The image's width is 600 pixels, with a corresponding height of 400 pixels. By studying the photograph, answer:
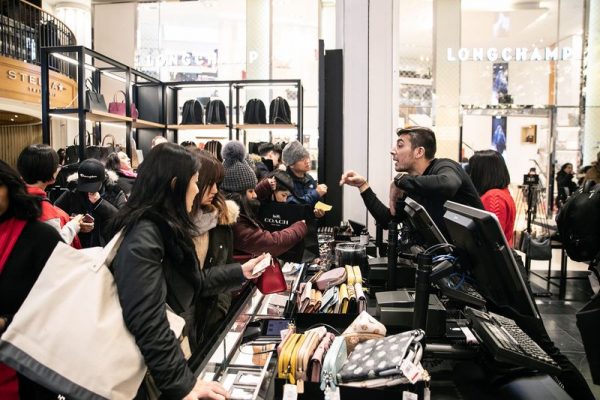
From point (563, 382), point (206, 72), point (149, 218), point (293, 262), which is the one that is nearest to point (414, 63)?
point (206, 72)

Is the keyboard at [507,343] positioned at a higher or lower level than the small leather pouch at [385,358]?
higher

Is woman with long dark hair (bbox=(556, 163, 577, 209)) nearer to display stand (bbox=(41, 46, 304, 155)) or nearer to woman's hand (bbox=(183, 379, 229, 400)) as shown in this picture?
display stand (bbox=(41, 46, 304, 155))

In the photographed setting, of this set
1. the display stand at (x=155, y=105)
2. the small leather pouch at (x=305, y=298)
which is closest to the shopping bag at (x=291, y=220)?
the small leather pouch at (x=305, y=298)

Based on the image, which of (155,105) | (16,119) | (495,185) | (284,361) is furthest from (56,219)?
(16,119)

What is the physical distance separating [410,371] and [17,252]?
5.22ft

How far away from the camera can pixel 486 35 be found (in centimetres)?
888

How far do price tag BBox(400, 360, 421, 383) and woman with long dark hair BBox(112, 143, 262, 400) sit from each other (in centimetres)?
54

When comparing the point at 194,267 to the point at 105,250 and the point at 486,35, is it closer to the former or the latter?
the point at 105,250

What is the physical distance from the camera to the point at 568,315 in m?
4.96

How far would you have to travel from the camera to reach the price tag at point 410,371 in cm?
122

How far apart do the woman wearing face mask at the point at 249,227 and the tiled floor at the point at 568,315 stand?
2.40 metres

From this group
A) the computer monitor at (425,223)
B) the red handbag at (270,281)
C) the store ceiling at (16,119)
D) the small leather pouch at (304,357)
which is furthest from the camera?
the store ceiling at (16,119)

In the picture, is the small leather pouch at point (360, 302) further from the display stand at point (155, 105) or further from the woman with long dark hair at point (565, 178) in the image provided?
the woman with long dark hair at point (565, 178)

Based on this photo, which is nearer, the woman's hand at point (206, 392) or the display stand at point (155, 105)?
Answer: the woman's hand at point (206, 392)
